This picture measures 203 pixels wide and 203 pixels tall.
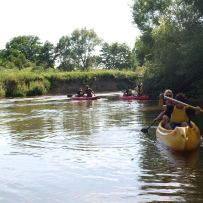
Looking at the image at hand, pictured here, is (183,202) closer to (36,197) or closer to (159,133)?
(36,197)

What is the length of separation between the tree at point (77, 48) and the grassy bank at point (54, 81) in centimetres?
2955

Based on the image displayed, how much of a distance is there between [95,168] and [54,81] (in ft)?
161

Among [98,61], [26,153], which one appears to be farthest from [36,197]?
[98,61]

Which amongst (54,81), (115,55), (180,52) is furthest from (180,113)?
(115,55)

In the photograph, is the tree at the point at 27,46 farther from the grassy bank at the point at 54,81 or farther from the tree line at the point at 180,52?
the tree line at the point at 180,52

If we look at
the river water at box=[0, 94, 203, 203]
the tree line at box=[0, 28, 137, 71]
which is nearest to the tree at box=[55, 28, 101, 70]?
the tree line at box=[0, 28, 137, 71]

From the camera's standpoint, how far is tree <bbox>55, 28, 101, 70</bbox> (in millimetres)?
95188

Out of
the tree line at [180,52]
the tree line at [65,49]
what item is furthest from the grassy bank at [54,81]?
the tree line at [65,49]

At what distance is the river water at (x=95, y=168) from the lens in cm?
713

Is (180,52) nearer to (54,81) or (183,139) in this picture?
(183,139)

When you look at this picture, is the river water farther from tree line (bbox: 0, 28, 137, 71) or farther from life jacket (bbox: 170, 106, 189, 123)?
tree line (bbox: 0, 28, 137, 71)

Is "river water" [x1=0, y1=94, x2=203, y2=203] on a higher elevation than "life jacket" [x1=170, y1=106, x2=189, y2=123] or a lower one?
lower

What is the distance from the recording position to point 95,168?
9164 millimetres

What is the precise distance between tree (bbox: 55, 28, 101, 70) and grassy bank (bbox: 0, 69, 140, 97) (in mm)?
29546
